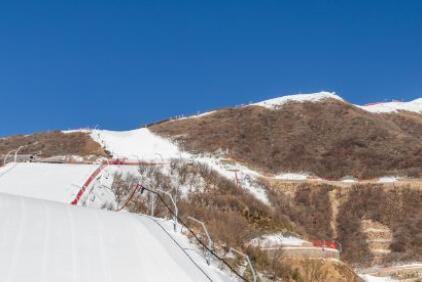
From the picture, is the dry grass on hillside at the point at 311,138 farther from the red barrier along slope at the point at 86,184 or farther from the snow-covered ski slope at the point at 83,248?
the snow-covered ski slope at the point at 83,248

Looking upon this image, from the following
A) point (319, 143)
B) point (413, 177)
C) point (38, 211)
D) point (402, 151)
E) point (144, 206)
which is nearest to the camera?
point (38, 211)

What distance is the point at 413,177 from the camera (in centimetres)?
4534

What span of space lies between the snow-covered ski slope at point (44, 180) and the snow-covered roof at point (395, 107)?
5349 centimetres

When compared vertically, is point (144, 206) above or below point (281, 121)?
below

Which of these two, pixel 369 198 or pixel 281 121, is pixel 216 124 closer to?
pixel 281 121

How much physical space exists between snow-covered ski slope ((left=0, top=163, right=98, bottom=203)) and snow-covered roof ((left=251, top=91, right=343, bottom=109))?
4678 centimetres

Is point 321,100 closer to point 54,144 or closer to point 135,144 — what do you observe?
point 135,144

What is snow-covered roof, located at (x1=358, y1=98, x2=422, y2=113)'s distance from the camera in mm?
74625

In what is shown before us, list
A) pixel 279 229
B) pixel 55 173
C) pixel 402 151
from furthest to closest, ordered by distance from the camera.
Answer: pixel 402 151 < pixel 55 173 < pixel 279 229

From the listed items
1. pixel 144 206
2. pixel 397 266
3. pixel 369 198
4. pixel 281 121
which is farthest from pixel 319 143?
pixel 144 206

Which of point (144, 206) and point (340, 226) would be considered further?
point (340, 226)

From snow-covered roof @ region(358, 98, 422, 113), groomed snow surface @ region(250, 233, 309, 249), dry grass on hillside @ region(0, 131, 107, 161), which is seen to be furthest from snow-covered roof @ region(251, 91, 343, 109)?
groomed snow surface @ region(250, 233, 309, 249)

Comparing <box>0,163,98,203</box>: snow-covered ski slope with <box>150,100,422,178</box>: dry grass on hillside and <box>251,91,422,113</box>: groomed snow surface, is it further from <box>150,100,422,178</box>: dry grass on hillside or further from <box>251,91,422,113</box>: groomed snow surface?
<box>251,91,422,113</box>: groomed snow surface

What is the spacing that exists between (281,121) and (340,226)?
2798 cm
